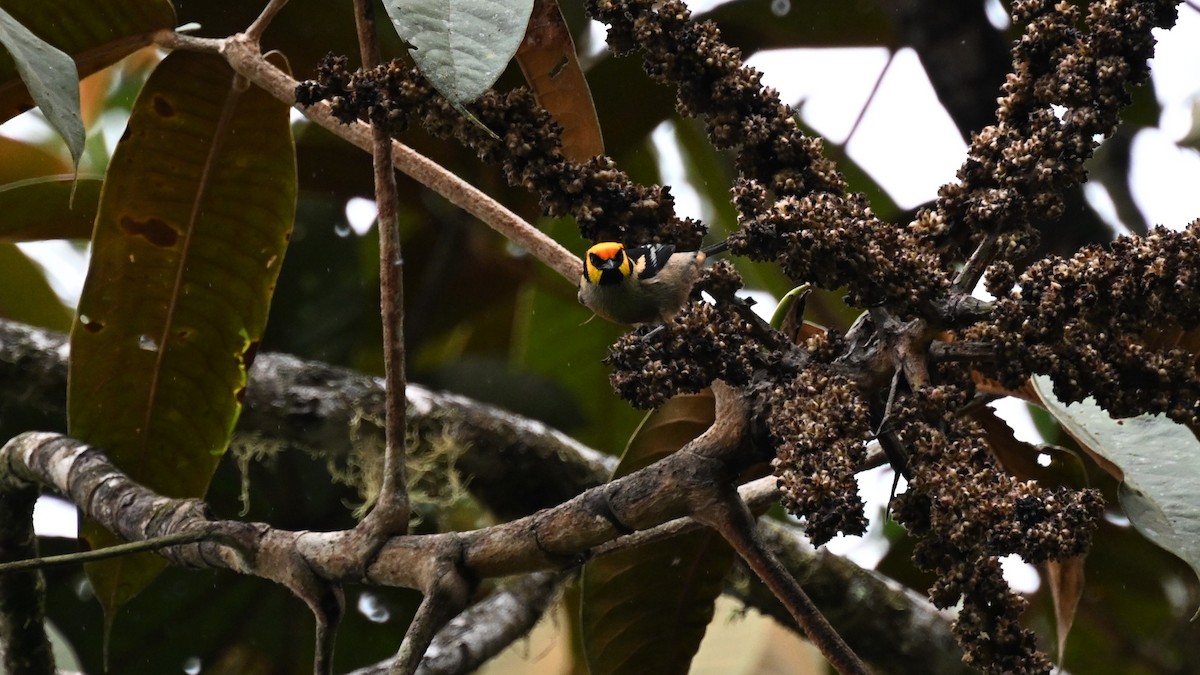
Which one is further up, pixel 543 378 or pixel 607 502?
pixel 543 378

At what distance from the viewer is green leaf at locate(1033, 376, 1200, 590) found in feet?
2.69

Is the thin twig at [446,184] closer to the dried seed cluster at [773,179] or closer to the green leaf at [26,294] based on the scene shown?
the dried seed cluster at [773,179]

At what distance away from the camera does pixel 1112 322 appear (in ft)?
2.32

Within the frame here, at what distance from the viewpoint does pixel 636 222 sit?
2.81ft

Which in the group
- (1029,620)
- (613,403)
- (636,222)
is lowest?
(1029,620)

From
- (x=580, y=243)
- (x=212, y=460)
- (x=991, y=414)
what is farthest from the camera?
(x=580, y=243)

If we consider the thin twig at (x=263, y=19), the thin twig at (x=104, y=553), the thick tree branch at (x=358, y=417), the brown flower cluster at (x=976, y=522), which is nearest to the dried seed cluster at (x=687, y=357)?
the brown flower cluster at (x=976, y=522)

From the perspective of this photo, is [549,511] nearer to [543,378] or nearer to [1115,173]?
[543,378]

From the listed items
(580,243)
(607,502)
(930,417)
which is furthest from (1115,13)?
(580,243)

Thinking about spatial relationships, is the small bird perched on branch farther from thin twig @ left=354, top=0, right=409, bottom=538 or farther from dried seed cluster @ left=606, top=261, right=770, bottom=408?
thin twig @ left=354, top=0, right=409, bottom=538

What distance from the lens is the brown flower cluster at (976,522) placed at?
0.64 m

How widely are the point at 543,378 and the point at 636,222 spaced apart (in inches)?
38.9

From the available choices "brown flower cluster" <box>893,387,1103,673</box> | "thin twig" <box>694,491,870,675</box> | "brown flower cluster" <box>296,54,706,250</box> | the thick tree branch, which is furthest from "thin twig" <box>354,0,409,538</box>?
the thick tree branch

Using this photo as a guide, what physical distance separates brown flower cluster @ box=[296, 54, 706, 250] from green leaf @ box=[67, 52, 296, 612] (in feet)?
1.35
